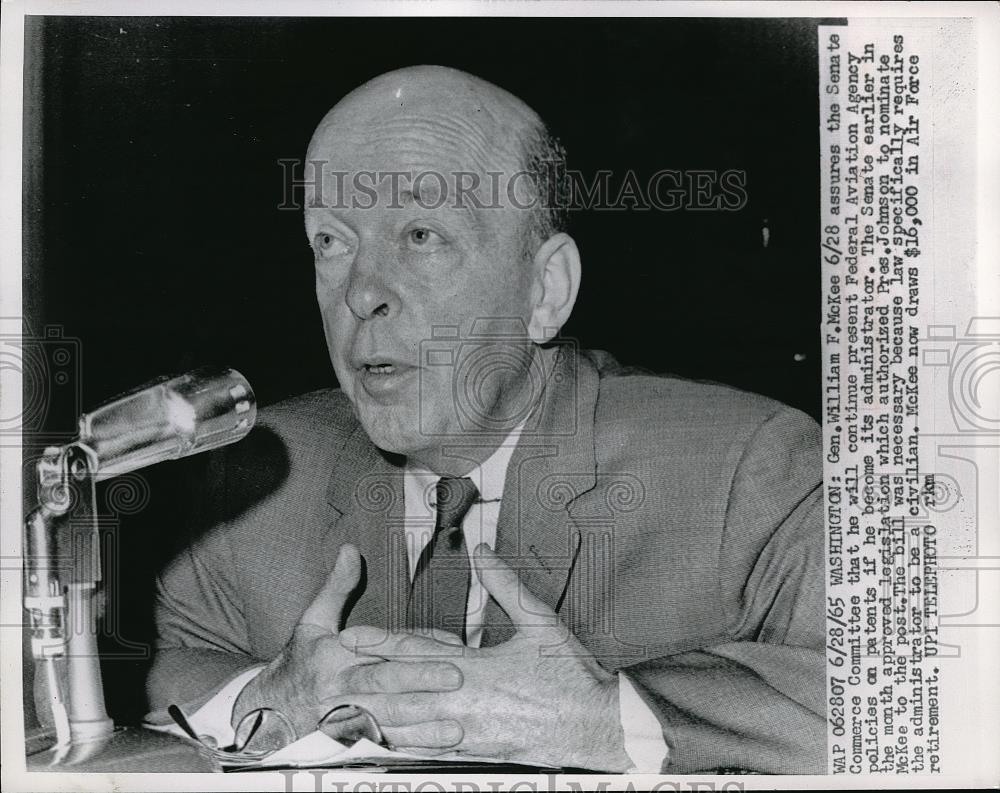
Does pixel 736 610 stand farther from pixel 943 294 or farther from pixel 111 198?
Answer: pixel 111 198

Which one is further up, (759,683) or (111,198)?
(111,198)

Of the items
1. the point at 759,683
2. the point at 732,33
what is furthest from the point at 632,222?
the point at 759,683

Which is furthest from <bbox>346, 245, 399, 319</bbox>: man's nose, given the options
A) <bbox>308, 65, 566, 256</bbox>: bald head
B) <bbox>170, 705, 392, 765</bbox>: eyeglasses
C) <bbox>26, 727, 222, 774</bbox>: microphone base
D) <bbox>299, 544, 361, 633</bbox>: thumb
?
<bbox>26, 727, 222, 774</bbox>: microphone base

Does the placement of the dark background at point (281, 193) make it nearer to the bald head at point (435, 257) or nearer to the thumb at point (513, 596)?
the bald head at point (435, 257)

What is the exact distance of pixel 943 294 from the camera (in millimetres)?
1522

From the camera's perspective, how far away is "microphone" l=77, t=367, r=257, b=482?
4.95 feet

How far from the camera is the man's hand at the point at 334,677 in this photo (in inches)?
57.2

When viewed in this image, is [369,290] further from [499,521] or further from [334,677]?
[334,677]

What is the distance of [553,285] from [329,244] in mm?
347

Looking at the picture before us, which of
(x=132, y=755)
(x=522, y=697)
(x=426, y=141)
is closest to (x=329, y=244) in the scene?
(x=426, y=141)

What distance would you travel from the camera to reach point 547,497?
1.47 m

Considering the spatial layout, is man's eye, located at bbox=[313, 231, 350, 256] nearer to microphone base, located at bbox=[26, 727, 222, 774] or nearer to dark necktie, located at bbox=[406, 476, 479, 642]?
dark necktie, located at bbox=[406, 476, 479, 642]

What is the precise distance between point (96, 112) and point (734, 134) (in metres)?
1.00

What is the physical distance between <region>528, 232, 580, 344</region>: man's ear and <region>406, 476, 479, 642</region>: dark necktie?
10.2 inches
